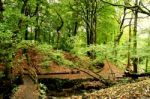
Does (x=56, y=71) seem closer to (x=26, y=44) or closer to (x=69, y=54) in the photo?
(x=69, y=54)

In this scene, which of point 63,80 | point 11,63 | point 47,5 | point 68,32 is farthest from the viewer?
point 68,32

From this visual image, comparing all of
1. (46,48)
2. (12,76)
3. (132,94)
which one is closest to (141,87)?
(132,94)

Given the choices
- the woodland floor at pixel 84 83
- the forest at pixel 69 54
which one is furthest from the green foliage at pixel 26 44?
the woodland floor at pixel 84 83

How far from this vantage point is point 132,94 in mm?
11641

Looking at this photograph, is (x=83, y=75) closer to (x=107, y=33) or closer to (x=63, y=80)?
(x=63, y=80)

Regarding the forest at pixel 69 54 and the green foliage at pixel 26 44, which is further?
the green foliage at pixel 26 44

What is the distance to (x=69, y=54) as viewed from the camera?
93.9ft

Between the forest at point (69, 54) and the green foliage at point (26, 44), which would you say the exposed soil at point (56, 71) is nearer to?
the forest at point (69, 54)

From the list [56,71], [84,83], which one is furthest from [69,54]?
[84,83]

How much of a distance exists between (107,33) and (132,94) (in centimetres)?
3281

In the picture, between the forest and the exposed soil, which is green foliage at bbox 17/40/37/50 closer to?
the forest

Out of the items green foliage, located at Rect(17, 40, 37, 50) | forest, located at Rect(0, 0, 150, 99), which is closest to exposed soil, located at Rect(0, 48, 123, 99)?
forest, located at Rect(0, 0, 150, 99)

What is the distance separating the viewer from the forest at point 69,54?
15664mm

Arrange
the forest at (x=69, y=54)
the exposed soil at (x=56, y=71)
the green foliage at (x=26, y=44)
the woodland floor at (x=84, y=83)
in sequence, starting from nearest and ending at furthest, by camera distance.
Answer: the woodland floor at (x=84, y=83) → the forest at (x=69, y=54) → the green foliage at (x=26, y=44) → the exposed soil at (x=56, y=71)
